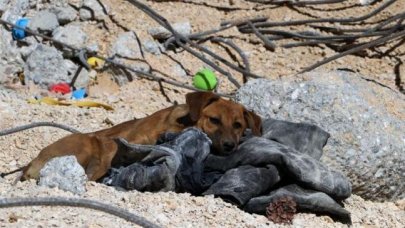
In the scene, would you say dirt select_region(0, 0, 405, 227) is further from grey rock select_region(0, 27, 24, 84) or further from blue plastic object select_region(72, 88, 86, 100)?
grey rock select_region(0, 27, 24, 84)

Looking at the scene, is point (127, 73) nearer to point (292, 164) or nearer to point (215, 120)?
point (215, 120)

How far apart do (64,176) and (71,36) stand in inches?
174

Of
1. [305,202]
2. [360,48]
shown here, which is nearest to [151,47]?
[360,48]

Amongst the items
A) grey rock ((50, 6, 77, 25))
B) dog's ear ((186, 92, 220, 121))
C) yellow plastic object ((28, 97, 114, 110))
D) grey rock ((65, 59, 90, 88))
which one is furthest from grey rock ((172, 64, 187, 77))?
dog's ear ((186, 92, 220, 121))

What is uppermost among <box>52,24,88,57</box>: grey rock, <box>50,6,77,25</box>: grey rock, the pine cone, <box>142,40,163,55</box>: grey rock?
the pine cone

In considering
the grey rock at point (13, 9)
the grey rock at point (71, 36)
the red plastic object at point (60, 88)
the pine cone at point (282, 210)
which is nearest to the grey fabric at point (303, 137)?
the pine cone at point (282, 210)

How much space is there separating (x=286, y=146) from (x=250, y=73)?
2.86 m

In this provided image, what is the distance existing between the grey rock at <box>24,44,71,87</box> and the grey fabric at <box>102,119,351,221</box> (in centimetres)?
334

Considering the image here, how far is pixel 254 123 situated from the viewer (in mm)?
7211

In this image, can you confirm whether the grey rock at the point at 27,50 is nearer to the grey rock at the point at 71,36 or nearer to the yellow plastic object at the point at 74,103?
the grey rock at the point at 71,36

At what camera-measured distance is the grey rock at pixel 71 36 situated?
10.3 meters

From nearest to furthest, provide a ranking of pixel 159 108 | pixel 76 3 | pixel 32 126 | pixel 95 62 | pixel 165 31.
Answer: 1. pixel 32 126
2. pixel 159 108
3. pixel 95 62
4. pixel 165 31
5. pixel 76 3

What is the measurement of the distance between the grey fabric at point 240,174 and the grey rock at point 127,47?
11.1ft

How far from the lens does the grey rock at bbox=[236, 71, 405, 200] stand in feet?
23.5
